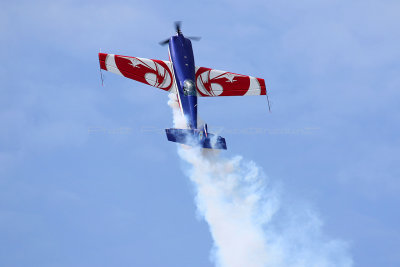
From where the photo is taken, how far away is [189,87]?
5566 cm

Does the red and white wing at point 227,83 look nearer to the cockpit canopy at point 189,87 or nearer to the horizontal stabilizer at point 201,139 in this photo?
the cockpit canopy at point 189,87

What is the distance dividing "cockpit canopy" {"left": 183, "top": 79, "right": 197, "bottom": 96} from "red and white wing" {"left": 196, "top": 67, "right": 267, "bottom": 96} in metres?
2.26

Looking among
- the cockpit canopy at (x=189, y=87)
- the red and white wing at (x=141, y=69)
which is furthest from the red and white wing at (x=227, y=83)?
the red and white wing at (x=141, y=69)

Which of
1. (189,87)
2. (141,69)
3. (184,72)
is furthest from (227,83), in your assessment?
(141,69)

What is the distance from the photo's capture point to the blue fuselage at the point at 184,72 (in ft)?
178

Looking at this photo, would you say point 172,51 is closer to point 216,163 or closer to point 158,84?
point 158,84

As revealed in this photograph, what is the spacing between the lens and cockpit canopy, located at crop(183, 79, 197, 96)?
55.4 m

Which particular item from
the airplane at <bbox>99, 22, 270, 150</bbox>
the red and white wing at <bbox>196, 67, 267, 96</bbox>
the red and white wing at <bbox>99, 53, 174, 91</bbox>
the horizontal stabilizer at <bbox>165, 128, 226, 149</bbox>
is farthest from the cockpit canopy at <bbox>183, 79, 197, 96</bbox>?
the horizontal stabilizer at <bbox>165, 128, 226, 149</bbox>

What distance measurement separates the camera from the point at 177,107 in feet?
183

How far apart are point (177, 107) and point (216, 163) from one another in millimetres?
4771

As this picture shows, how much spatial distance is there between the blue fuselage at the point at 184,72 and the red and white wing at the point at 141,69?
795 mm

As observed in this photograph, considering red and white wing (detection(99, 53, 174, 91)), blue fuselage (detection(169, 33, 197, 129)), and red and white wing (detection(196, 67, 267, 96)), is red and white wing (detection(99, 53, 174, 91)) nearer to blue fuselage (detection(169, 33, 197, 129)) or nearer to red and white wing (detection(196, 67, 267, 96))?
blue fuselage (detection(169, 33, 197, 129))

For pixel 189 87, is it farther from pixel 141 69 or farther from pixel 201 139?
pixel 201 139

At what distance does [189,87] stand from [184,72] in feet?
4.71
